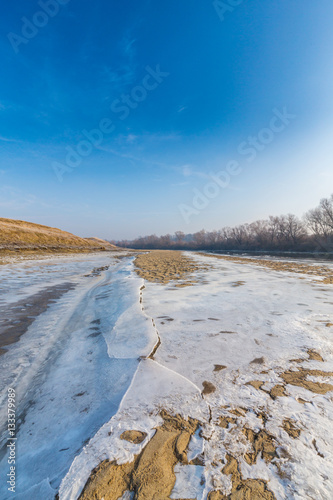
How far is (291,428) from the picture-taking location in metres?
1.50

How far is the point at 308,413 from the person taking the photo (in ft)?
5.44

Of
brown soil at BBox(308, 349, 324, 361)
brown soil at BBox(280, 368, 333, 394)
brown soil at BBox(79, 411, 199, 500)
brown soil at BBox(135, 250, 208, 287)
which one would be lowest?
brown soil at BBox(79, 411, 199, 500)

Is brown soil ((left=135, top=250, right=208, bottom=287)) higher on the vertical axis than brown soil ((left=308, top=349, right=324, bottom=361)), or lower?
higher

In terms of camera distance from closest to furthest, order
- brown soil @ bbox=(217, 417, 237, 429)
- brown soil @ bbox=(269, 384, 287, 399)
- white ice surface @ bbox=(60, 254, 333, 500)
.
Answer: white ice surface @ bbox=(60, 254, 333, 500) → brown soil @ bbox=(217, 417, 237, 429) → brown soil @ bbox=(269, 384, 287, 399)

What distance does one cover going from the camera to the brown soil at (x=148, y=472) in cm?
110

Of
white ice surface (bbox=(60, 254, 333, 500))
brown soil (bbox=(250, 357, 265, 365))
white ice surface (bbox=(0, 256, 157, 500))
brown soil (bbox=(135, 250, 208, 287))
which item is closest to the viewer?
white ice surface (bbox=(60, 254, 333, 500))

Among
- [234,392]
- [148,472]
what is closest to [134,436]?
[148,472]

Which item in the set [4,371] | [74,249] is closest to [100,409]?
[4,371]

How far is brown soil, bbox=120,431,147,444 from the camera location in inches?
55.1

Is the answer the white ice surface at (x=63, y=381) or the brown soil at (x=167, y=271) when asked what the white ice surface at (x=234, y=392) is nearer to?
the white ice surface at (x=63, y=381)

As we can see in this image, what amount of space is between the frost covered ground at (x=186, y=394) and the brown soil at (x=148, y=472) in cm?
4

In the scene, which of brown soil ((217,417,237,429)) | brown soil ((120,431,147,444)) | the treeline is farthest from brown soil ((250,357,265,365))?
the treeline

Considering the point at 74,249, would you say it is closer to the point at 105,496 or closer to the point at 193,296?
the point at 193,296

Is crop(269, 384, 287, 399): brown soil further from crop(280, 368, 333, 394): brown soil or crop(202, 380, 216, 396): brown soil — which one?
crop(202, 380, 216, 396): brown soil
